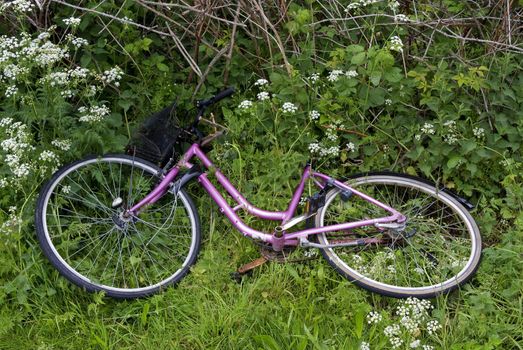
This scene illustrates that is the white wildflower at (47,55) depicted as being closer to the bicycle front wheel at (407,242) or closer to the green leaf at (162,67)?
the green leaf at (162,67)

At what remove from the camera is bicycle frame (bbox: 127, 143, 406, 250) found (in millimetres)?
3309

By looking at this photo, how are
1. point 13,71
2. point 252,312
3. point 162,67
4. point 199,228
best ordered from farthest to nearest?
point 162,67, point 199,228, point 13,71, point 252,312

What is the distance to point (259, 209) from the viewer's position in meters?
3.46

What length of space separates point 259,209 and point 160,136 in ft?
2.49

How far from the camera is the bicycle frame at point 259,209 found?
331 centimetres

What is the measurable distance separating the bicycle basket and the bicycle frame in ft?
0.36

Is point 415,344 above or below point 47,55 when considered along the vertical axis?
below

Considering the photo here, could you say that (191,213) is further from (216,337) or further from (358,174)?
(358,174)

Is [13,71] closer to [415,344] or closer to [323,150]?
[323,150]

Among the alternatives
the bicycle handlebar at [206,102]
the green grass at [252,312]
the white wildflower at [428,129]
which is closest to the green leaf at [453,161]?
the white wildflower at [428,129]

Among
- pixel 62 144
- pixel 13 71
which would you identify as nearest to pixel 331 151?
pixel 62 144

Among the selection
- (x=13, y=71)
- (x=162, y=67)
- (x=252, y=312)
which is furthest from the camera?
(x=162, y=67)

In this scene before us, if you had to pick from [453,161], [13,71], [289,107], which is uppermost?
[13,71]

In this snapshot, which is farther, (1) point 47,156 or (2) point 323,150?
(2) point 323,150
